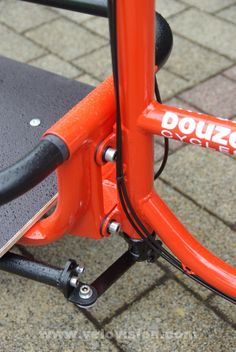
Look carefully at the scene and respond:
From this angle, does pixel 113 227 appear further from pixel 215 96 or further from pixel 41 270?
pixel 215 96

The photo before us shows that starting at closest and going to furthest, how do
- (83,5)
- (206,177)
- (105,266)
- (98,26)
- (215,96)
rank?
(83,5) → (105,266) → (206,177) → (215,96) → (98,26)

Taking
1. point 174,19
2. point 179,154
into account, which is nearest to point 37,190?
point 179,154

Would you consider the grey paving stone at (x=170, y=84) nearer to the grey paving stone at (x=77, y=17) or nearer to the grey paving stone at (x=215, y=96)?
the grey paving stone at (x=215, y=96)

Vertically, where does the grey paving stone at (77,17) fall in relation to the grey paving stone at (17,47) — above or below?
above

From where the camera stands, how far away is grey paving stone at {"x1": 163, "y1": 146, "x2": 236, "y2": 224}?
1.81m

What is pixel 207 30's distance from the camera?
271cm

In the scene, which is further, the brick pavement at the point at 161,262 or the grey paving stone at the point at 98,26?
the grey paving stone at the point at 98,26

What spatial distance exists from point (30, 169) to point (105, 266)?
0.74 meters

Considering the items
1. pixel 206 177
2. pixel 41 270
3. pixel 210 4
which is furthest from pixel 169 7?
pixel 41 270

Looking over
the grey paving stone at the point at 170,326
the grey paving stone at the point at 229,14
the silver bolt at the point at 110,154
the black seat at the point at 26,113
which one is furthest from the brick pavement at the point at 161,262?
the silver bolt at the point at 110,154

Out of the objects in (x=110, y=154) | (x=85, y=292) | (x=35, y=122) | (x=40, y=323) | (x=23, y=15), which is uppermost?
(x=110, y=154)

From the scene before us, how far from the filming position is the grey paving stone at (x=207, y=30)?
8.50ft

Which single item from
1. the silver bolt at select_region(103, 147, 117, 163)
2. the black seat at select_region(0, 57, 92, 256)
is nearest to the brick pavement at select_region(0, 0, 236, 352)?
→ the black seat at select_region(0, 57, 92, 256)

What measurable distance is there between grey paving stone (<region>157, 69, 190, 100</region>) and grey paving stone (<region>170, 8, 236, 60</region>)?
0.31 metres
